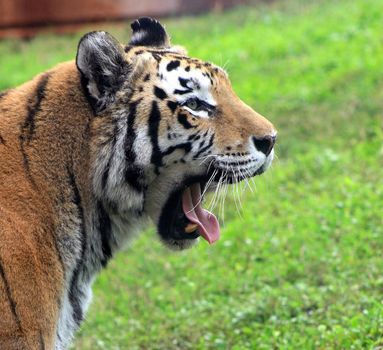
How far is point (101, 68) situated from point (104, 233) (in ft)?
2.55

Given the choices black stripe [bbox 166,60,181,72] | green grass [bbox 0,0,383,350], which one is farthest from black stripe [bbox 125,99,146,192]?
green grass [bbox 0,0,383,350]

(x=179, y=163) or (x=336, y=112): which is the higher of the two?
(x=179, y=163)

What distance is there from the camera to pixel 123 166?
406cm

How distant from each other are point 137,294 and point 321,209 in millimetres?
1709

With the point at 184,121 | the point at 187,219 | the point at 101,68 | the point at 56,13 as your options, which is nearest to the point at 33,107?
the point at 101,68

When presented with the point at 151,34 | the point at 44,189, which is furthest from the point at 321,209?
the point at 44,189

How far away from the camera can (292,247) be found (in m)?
6.77

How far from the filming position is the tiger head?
4035 millimetres

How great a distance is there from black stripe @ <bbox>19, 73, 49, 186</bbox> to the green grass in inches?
40.3

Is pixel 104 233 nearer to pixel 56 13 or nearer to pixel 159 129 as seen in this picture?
pixel 159 129

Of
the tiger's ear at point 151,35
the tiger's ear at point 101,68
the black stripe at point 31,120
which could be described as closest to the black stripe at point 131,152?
the tiger's ear at point 101,68

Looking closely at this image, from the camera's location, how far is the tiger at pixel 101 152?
12.8 feet

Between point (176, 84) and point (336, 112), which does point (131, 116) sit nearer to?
point (176, 84)

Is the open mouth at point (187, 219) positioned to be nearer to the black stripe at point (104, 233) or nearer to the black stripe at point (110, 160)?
the black stripe at point (104, 233)
